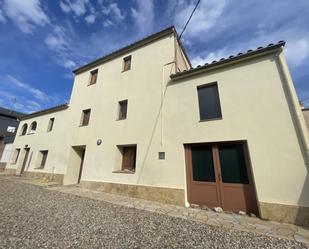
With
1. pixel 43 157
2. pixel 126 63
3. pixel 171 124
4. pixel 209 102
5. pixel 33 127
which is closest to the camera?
pixel 209 102

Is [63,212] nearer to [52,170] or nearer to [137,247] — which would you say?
[137,247]

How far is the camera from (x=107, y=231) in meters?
3.57

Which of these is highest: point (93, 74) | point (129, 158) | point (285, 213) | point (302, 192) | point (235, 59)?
point (93, 74)

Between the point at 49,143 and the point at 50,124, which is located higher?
the point at 50,124

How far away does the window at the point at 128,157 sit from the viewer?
766 centimetres

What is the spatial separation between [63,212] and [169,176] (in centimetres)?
383

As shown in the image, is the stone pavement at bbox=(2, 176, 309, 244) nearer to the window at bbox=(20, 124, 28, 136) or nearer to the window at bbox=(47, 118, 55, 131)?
the window at bbox=(47, 118, 55, 131)

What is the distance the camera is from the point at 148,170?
664 cm

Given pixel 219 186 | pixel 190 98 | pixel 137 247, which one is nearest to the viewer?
pixel 137 247

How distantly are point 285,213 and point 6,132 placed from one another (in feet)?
91.4

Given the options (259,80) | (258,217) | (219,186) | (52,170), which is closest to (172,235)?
(219,186)

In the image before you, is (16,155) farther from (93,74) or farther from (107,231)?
(107,231)

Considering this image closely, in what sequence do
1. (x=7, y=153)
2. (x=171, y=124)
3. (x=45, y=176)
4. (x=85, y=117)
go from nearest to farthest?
(x=171, y=124)
(x=85, y=117)
(x=45, y=176)
(x=7, y=153)

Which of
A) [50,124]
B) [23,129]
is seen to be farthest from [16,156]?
[50,124]
